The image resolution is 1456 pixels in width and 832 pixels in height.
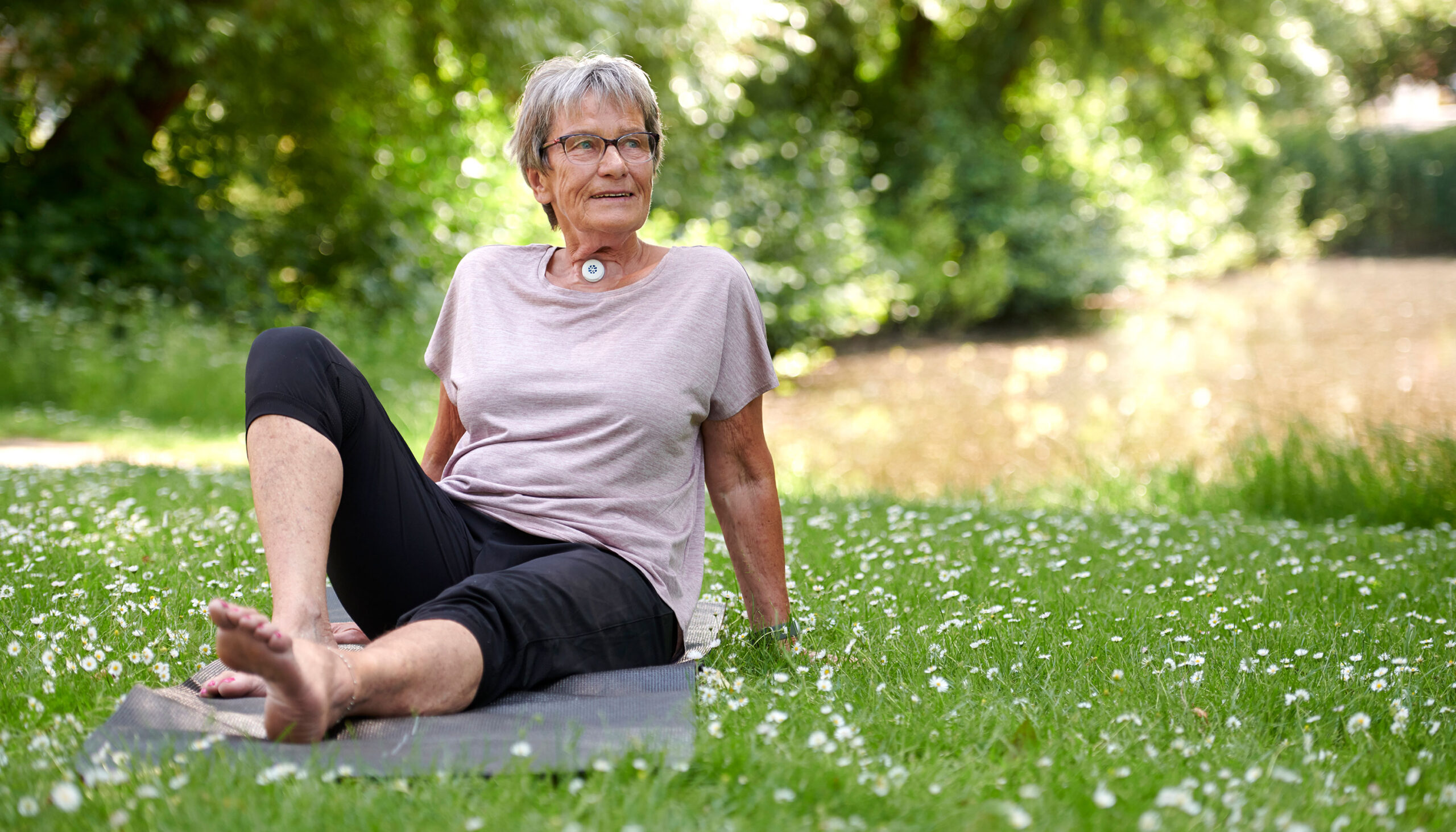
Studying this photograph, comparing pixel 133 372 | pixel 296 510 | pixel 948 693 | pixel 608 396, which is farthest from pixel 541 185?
pixel 133 372

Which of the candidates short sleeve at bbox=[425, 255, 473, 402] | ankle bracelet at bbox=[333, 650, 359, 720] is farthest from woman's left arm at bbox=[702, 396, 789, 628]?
ankle bracelet at bbox=[333, 650, 359, 720]

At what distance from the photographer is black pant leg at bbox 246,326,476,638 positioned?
8.10ft

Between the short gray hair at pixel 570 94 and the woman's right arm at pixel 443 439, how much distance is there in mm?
652

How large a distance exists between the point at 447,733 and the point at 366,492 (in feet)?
1.94

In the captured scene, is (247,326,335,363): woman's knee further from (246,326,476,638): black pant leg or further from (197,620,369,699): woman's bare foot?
(197,620,369,699): woman's bare foot

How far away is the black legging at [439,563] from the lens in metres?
2.45

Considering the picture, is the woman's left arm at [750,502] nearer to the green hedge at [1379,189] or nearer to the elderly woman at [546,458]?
the elderly woman at [546,458]

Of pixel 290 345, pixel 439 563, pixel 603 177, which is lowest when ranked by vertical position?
pixel 439 563

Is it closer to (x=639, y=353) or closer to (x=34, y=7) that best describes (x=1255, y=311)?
(x=34, y=7)

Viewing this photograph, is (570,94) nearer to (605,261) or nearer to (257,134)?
(605,261)

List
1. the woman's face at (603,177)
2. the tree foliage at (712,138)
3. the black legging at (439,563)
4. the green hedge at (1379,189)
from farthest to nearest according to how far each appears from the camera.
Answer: the green hedge at (1379,189)
the tree foliage at (712,138)
the woman's face at (603,177)
the black legging at (439,563)

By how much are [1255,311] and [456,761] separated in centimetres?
1954

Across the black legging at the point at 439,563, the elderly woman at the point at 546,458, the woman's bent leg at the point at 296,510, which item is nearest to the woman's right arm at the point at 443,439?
the elderly woman at the point at 546,458

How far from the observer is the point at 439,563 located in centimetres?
266
